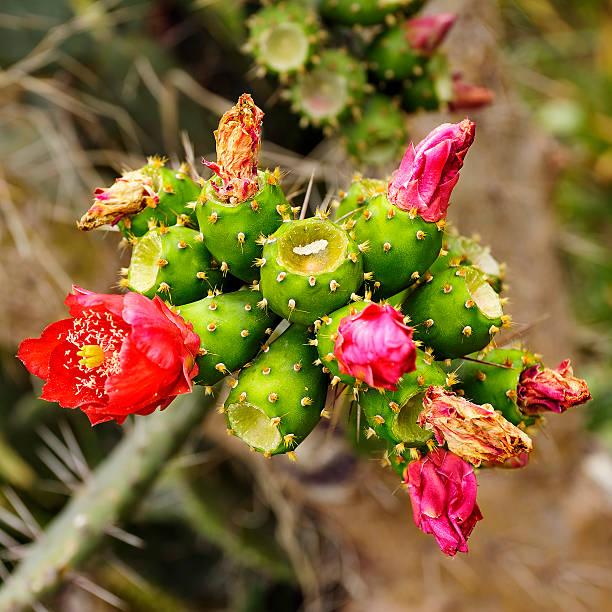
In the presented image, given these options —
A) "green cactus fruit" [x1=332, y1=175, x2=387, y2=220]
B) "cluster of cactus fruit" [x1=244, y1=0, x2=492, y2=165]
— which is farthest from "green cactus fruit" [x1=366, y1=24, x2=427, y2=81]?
"green cactus fruit" [x1=332, y1=175, x2=387, y2=220]

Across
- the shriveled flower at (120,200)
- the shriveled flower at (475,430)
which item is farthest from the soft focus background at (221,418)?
the shriveled flower at (475,430)

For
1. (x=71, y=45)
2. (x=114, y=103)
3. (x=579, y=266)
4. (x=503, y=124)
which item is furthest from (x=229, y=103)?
(x=579, y=266)

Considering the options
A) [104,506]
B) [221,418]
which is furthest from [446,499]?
[221,418]

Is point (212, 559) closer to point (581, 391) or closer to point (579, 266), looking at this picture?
point (581, 391)

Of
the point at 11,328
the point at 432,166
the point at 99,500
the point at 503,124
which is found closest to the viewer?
the point at 432,166

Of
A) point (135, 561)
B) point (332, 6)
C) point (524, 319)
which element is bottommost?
point (135, 561)

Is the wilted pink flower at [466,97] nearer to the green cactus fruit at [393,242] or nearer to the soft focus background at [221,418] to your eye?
the soft focus background at [221,418]

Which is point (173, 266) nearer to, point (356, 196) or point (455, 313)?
point (356, 196)
